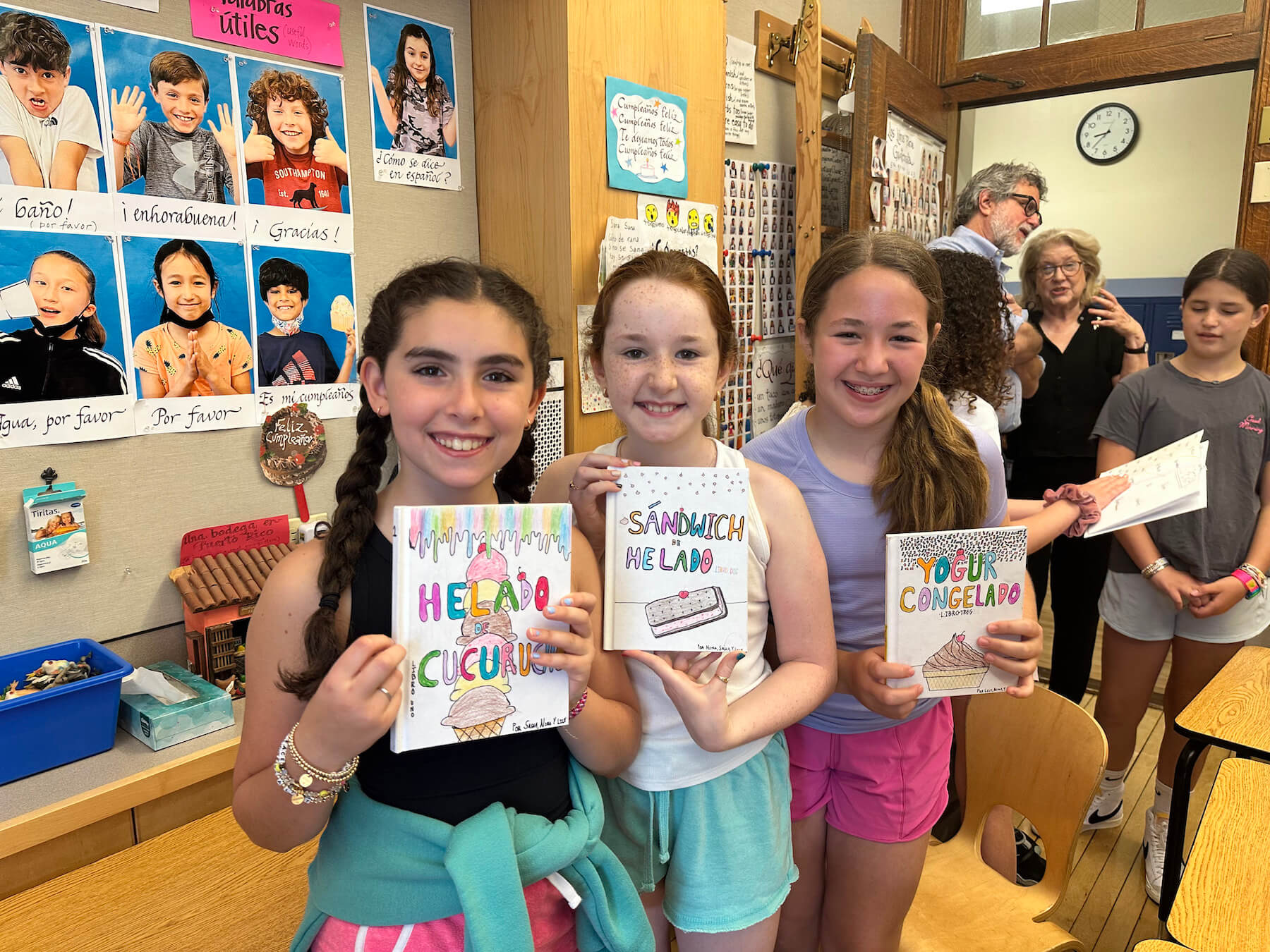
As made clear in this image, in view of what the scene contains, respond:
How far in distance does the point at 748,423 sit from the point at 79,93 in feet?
6.47

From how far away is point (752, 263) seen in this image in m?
2.71

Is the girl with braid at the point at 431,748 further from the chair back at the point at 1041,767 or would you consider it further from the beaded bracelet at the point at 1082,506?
the beaded bracelet at the point at 1082,506

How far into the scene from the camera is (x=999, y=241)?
2693 millimetres

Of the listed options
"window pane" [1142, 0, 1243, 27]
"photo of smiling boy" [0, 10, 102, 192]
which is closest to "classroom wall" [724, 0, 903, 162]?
"window pane" [1142, 0, 1243, 27]

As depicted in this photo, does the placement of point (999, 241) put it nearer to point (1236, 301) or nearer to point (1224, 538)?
point (1236, 301)

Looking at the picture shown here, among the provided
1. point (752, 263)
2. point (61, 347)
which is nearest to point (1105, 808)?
point (752, 263)

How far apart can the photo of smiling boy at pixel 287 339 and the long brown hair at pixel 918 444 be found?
991mm

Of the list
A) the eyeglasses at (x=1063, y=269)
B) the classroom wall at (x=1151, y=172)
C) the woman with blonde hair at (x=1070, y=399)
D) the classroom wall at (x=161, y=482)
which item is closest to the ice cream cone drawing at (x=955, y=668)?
the classroom wall at (x=161, y=482)

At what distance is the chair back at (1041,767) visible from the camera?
1367 mm

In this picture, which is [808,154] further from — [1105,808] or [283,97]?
[1105,808]

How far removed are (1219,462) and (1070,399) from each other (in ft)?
2.16

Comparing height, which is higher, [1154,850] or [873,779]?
[873,779]

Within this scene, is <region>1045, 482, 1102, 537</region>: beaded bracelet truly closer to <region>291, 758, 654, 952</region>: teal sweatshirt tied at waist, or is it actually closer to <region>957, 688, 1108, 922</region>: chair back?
<region>957, 688, 1108, 922</region>: chair back

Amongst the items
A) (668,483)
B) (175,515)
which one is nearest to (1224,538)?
(668,483)
